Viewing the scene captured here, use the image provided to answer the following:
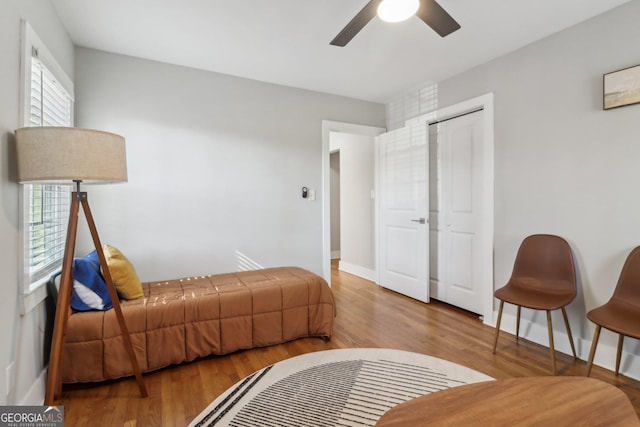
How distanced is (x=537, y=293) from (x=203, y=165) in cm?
309

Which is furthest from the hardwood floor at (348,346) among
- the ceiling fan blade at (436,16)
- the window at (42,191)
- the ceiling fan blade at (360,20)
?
the ceiling fan blade at (360,20)

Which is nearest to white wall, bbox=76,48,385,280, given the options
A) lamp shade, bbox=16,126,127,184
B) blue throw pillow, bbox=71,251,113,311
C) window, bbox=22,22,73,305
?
window, bbox=22,22,73,305

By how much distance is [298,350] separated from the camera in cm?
248

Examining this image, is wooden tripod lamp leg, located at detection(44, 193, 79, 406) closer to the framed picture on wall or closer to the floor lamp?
the floor lamp

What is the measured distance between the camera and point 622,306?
6.56 ft

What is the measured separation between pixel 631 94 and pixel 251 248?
326 centimetres

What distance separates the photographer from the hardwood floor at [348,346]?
69.5 inches

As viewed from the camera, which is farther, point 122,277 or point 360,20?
point 122,277

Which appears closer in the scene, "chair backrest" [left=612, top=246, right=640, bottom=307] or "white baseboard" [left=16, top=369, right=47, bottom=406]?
"white baseboard" [left=16, top=369, right=47, bottom=406]

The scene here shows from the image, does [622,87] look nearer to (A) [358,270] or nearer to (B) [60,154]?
(B) [60,154]

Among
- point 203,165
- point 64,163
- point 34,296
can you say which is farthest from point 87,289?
point 203,165

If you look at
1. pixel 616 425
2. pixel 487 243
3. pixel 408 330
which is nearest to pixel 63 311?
pixel 616 425

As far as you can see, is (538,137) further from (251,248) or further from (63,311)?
(63,311)

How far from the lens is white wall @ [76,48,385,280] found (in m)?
2.77
